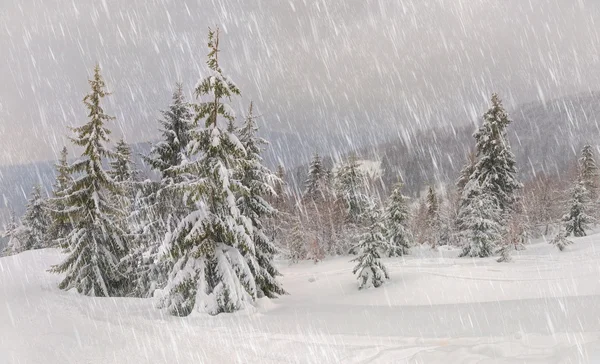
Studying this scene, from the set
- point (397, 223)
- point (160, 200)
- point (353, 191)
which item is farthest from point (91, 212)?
point (353, 191)

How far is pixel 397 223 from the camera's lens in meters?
38.0

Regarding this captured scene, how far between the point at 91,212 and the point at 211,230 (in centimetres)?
897

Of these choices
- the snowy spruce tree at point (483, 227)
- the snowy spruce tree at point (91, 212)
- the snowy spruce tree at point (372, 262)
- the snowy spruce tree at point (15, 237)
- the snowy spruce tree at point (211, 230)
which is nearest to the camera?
the snowy spruce tree at point (211, 230)

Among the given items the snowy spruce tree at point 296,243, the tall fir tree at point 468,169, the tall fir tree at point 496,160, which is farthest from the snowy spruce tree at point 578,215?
the snowy spruce tree at point 296,243

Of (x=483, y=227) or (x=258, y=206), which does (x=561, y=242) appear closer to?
(x=483, y=227)

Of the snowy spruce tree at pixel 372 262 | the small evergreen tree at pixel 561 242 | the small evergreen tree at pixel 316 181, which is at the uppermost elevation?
the small evergreen tree at pixel 316 181

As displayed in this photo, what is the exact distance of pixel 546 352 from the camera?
7855 mm

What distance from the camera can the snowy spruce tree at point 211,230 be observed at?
12.6 metres

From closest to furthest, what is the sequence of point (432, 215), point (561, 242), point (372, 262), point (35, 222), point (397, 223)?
point (372, 262)
point (561, 242)
point (397, 223)
point (35, 222)
point (432, 215)

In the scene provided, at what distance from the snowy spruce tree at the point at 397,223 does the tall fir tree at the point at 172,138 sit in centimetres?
2378

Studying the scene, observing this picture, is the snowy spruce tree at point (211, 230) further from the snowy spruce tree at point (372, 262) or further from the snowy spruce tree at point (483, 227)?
the snowy spruce tree at point (483, 227)

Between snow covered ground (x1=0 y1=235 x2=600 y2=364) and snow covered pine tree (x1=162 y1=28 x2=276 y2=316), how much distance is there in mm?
750

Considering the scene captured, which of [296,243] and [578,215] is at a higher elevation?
[296,243]

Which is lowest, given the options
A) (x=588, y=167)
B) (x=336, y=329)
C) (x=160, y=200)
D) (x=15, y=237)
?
(x=588, y=167)
